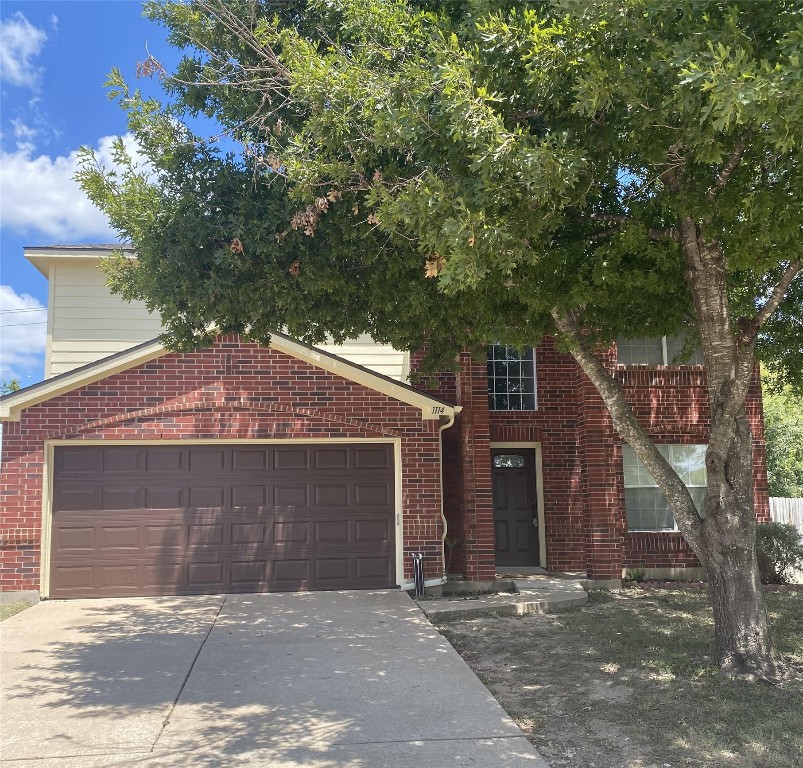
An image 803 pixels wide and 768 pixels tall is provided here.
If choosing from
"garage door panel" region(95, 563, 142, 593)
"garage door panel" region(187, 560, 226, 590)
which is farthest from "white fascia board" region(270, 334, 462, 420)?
"garage door panel" region(95, 563, 142, 593)

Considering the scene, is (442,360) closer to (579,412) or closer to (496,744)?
(579,412)

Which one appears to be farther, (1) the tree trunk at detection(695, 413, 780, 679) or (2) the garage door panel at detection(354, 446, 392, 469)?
(2) the garage door panel at detection(354, 446, 392, 469)

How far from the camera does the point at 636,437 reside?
7727mm

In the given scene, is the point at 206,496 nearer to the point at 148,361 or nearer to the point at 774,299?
the point at 148,361

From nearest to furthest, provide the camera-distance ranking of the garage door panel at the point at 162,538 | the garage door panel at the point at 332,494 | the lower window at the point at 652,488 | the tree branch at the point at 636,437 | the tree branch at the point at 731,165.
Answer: the tree branch at the point at 731,165, the tree branch at the point at 636,437, the garage door panel at the point at 162,538, the garage door panel at the point at 332,494, the lower window at the point at 652,488

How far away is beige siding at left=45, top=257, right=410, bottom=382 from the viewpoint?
→ 14.7 meters

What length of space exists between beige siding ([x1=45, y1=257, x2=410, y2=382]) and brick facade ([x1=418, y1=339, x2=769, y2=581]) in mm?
2001

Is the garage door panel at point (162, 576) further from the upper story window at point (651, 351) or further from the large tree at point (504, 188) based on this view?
the upper story window at point (651, 351)

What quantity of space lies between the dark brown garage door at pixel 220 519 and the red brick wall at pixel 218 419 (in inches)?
12.3

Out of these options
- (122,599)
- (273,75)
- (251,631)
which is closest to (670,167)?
(273,75)

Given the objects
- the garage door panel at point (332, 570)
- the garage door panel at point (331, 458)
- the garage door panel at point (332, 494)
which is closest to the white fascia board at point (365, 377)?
the garage door panel at point (331, 458)

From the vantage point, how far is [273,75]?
7.88m

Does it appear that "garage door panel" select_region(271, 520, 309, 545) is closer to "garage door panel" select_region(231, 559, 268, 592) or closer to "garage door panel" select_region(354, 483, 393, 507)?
"garage door panel" select_region(231, 559, 268, 592)

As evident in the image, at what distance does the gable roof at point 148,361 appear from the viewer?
11492 mm
